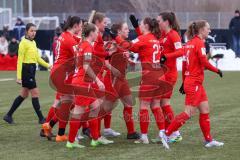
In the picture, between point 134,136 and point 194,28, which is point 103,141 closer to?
point 134,136

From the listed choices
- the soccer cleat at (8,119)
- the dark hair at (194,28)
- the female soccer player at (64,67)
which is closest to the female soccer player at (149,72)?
the dark hair at (194,28)

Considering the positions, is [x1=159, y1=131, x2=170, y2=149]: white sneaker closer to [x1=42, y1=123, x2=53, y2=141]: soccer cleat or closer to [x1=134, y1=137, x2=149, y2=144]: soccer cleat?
[x1=134, y1=137, x2=149, y2=144]: soccer cleat

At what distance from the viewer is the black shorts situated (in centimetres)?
1352

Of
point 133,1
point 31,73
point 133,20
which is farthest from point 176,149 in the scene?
point 133,1

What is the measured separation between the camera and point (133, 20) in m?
11.4

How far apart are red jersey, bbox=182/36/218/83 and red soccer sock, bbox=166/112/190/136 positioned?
52 cm

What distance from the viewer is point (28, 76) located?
1350 cm

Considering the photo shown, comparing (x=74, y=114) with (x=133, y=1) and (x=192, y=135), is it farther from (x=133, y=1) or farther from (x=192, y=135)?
(x=133, y=1)

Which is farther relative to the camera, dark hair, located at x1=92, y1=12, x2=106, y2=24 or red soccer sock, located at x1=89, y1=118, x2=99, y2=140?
dark hair, located at x1=92, y1=12, x2=106, y2=24

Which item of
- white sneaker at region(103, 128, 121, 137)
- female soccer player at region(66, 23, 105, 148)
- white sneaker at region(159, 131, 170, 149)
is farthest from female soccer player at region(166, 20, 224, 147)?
white sneaker at region(103, 128, 121, 137)

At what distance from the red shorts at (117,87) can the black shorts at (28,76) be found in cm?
216

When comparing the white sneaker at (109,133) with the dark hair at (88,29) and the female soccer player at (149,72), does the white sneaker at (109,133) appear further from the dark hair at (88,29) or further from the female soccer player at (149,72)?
the dark hair at (88,29)

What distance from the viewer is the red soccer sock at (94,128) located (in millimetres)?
10977

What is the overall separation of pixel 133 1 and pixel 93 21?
5006 centimetres
